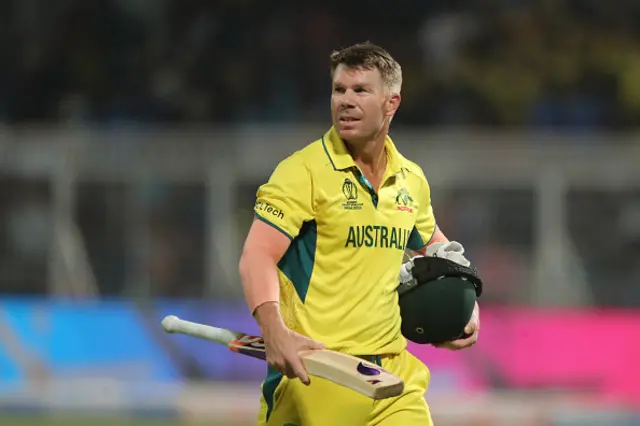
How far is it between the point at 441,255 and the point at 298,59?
42.8ft

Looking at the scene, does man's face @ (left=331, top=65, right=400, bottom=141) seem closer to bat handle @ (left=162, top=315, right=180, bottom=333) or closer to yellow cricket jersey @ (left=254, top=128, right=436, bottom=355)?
yellow cricket jersey @ (left=254, top=128, right=436, bottom=355)

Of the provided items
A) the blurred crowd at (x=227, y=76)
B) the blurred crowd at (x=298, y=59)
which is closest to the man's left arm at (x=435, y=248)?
the blurred crowd at (x=227, y=76)

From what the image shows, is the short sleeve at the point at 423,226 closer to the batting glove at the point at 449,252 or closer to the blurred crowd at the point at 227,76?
the batting glove at the point at 449,252

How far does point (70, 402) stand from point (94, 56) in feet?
18.4

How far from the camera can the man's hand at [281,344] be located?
15.5 ft

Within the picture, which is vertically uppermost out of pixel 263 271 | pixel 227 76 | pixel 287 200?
pixel 227 76

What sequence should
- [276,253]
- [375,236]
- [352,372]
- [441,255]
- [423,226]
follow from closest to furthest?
[352,372] < [276,253] < [375,236] < [441,255] < [423,226]

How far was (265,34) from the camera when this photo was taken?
18656 millimetres

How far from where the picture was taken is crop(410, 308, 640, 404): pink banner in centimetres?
1471

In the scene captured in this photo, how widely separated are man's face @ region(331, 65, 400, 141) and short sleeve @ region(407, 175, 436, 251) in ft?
1.85

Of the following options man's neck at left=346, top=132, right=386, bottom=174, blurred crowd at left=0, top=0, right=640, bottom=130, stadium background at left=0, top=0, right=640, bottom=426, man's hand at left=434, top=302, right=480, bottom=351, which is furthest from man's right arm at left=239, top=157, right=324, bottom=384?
blurred crowd at left=0, top=0, right=640, bottom=130

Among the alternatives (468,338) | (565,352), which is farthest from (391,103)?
(565,352)

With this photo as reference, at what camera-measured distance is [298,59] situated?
59.8ft

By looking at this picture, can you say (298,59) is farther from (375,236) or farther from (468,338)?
(375,236)
